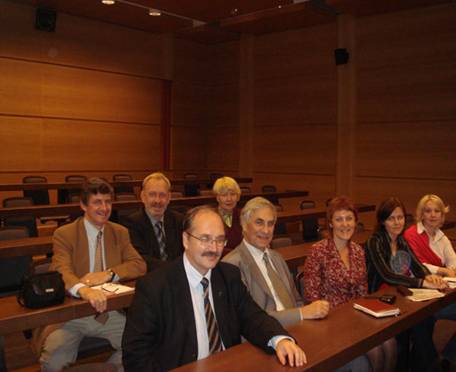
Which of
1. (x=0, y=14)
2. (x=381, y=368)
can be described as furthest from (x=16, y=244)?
(x=0, y=14)

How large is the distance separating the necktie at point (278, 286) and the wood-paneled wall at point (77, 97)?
7140 millimetres

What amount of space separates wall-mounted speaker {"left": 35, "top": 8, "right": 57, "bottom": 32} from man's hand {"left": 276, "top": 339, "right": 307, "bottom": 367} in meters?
8.49

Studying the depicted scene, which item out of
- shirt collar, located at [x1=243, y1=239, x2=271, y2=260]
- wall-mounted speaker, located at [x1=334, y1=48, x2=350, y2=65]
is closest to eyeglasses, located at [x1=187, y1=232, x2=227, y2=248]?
shirt collar, located at [x1=243, y1=239, x2=271, y2=260]

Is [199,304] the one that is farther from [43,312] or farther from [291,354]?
[43,312]

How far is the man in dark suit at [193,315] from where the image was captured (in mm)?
1988

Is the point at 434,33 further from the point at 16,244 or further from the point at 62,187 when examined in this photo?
the point at 16,244

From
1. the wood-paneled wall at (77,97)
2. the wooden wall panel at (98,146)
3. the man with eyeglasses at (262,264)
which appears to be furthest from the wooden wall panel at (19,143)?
the man with eyeglasses at (262,264)

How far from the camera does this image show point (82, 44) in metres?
9.65

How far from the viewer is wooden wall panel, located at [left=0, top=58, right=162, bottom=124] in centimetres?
884

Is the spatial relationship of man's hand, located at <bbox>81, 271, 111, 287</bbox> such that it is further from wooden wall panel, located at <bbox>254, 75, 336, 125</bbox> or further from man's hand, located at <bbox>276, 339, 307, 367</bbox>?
wooden wall panel, located at <bbox>254, 75, 336, 125</bbox>

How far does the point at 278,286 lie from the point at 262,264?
0.15 metres

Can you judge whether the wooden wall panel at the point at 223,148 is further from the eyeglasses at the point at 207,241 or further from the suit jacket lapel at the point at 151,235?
the eyeglasses at the point at 207,241

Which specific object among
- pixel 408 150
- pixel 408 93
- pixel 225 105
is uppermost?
pixel 225 105

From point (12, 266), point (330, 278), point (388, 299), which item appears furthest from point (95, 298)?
point (12, 266)
